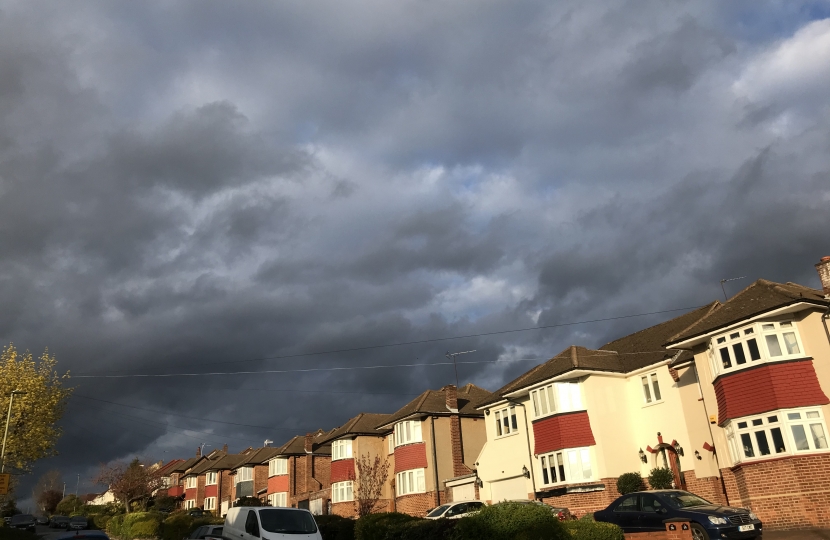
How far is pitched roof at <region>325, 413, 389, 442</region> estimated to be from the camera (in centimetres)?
4859

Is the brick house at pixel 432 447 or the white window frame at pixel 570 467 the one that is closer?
the white window frame at pixel 570 467

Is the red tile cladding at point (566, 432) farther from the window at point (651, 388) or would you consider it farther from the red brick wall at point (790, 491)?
the red brick wall at point (790, 491)

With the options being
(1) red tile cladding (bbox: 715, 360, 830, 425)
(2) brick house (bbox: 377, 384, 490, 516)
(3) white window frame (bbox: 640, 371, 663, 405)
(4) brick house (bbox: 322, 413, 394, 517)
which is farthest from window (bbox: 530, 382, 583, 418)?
(4) brick house (bbox: 322, 413, 394, 517)

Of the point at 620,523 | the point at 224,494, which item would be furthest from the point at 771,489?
the point at 224,494

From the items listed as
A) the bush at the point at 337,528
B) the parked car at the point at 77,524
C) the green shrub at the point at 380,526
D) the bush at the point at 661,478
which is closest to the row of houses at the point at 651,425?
the bush at the point at 661,478

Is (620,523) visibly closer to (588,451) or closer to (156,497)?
(588,451)

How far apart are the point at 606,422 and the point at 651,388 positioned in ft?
8.91

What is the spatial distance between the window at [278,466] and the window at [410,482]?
67.7 feet

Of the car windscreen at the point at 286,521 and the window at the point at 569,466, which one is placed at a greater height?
the window at the point at 569,466

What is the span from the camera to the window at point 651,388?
96.6ft

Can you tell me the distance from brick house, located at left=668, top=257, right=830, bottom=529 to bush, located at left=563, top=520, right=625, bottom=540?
10.1 metres

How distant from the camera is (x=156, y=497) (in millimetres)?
84625

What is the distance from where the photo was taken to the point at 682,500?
1727 centimetres

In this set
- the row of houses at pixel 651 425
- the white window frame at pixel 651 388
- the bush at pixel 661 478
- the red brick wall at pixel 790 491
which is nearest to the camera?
the red brick wall at pixel 790 491
